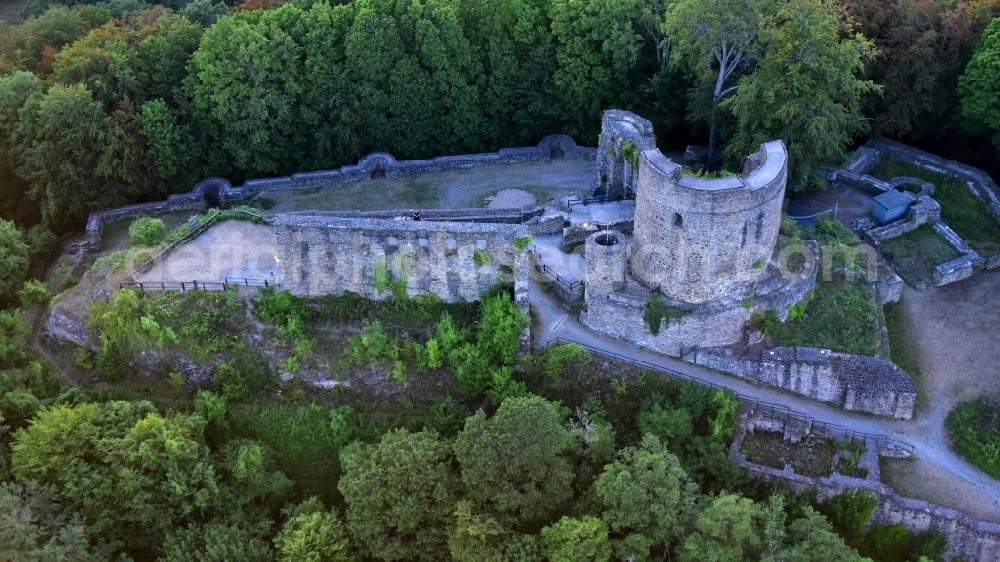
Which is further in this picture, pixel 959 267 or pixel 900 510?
pixel 959 267

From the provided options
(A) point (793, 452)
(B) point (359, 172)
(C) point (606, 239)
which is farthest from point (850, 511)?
(B) point (359, 172)

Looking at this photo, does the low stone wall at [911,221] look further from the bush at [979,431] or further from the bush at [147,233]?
the bush at [147,233]

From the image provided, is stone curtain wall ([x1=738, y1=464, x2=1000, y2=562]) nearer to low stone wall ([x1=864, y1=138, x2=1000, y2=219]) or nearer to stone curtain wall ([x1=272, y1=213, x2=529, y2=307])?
stone curtain wall ([x1=272, y1=213, x2=529, y2=307])

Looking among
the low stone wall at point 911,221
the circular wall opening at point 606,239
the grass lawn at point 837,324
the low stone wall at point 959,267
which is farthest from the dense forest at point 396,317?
the low stone wall at point 959,267

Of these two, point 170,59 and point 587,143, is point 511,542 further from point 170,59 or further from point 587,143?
point 170,59

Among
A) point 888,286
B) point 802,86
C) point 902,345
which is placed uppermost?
point 802,86

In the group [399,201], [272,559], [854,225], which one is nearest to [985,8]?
[854,225]

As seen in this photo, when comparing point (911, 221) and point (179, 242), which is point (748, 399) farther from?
point (179, 242)

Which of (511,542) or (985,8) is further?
(985,8)
